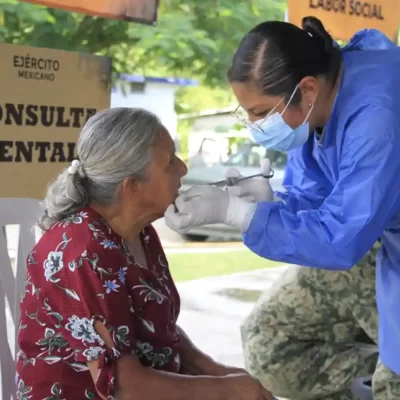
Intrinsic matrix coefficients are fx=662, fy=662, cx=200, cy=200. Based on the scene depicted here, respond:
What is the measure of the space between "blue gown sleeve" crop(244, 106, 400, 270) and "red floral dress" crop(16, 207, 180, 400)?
0.30 meters

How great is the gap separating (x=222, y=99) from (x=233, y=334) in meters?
1.91

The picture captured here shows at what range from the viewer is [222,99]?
16.1ft

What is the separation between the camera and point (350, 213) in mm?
1526

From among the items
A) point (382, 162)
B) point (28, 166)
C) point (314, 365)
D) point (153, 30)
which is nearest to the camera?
point (382, 162)

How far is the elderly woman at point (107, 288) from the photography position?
1.36m

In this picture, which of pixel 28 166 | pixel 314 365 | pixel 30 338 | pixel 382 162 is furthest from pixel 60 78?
pixel 314 365

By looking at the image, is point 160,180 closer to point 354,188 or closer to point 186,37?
point 354,188

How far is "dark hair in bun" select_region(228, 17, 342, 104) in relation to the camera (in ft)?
5.14

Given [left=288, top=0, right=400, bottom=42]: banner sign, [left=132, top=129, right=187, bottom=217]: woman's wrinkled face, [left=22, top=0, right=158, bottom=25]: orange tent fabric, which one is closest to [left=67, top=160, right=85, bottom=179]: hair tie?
[left=132, top=129, right=187, bottom=217]: woman's wrinkled face

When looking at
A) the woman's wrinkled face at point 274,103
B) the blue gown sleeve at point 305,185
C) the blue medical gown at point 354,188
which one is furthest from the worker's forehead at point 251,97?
the blue gown sleeve at point 305,185

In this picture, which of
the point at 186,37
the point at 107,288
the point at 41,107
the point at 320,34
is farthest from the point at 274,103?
the point at 186,37

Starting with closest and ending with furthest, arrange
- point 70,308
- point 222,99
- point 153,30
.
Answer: point 70,308
point 153,30
point 222,99

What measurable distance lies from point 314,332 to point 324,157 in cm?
72

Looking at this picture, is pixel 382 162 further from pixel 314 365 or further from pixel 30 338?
pixel 314 365
